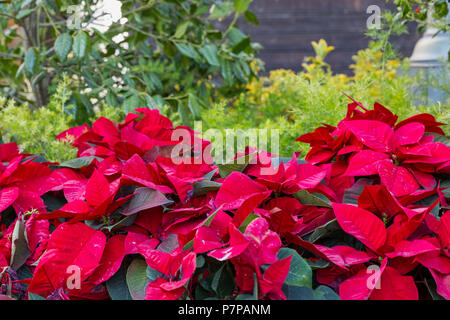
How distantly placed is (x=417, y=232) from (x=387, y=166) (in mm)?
114

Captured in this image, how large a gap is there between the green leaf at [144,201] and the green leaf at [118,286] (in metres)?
0.08

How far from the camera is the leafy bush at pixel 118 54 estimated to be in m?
1.71

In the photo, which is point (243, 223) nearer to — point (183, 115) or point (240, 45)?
point (183, 115)

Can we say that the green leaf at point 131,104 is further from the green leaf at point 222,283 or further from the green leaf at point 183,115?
the green leaf at point 222,283

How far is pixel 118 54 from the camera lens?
7.39 ft

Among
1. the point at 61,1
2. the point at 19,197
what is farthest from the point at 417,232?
the point at 61,1

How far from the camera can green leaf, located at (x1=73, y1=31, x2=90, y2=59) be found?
5.17ft

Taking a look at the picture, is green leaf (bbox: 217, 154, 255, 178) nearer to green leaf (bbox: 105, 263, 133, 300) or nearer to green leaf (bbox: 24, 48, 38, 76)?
green leaf (bbox: 105, 263, 133, 300)

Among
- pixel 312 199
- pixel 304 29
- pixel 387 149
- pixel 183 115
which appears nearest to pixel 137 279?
pixel 312 199

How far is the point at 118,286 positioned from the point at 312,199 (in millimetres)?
301

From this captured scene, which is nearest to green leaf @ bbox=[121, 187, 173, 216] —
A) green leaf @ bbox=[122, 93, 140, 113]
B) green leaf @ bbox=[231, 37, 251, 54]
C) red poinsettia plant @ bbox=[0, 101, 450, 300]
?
red poinsettia plant @ bbox=[0, 101, 450, 300]

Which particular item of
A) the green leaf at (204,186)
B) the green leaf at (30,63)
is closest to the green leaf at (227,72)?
the green leaf at (30,63)
